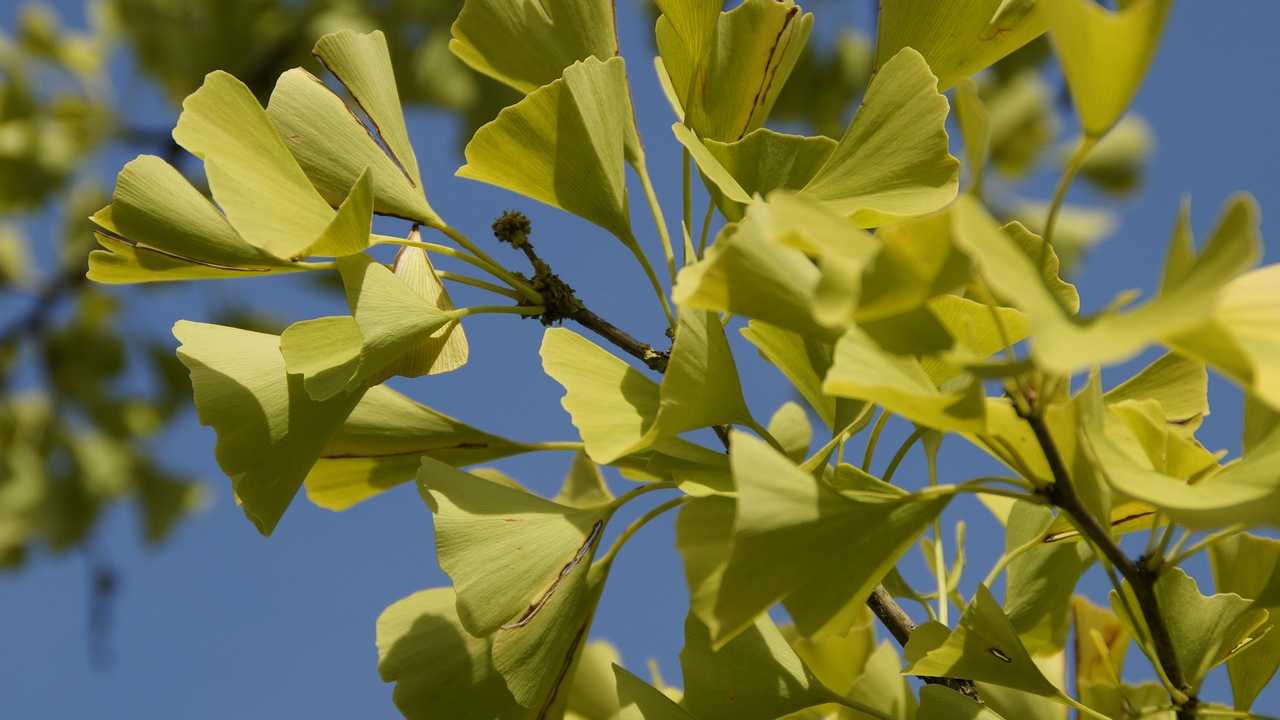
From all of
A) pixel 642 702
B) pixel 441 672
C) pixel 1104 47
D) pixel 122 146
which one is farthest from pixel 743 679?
pixel 122 146

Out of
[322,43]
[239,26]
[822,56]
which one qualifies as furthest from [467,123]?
[322,43]

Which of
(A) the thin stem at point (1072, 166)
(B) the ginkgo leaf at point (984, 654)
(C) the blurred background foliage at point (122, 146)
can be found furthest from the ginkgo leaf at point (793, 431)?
(C) the blurred background foliage at point (122, 146)

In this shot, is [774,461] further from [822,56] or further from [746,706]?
[822,56]

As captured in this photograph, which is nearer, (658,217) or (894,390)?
(894,390)

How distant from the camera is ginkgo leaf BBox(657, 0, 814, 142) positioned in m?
0.68

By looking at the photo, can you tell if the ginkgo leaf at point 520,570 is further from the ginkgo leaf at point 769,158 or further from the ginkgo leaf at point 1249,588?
the ginkgo leaf at point 1249,588

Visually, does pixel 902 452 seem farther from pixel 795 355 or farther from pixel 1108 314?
pixel 1108 314

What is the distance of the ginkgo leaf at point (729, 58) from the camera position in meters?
0.68

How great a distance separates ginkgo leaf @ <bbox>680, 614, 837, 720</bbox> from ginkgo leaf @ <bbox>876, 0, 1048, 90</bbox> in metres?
0.37

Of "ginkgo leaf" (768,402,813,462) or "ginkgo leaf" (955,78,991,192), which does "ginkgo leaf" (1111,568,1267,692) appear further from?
"ginkgo leaf" (955,78,991,192)

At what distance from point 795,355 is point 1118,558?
0.69ft

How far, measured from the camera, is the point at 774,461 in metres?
0.47

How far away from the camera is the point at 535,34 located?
0.77 meters

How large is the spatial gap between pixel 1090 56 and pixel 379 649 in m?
0.53
